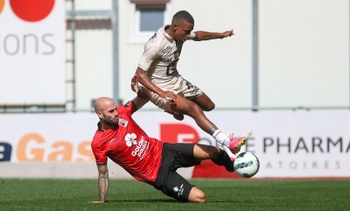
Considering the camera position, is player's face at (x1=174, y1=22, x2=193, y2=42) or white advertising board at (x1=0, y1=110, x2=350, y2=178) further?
white advertising board at (x1=0, y1=110, x2=350, y2=178)

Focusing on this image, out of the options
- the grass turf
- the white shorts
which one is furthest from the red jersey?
the white shorts

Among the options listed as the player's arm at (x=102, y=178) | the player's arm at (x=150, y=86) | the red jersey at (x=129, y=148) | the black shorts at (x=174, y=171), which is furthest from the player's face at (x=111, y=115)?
the player's arm at (x=150, y=86)

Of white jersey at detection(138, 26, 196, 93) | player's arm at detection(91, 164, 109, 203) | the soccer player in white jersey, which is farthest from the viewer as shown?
white jersey at detection(138, 26, 196, 93)

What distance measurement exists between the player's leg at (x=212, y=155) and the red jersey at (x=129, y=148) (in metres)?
0.48

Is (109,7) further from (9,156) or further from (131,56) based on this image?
(9,156)

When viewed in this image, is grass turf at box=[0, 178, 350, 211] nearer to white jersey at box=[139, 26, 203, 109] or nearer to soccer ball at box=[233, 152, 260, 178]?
soccer ball at box=[233, 152, 260, 178]

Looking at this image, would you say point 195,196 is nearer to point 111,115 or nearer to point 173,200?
point 173,200

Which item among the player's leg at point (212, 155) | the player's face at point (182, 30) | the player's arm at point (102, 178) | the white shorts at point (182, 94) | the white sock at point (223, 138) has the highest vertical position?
the player's face at point (182, 30)

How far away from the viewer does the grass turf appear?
13.1m

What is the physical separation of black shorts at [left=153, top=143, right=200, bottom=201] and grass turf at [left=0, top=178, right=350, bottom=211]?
0.17 meters

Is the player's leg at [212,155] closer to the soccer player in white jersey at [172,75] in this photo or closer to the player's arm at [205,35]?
the soccer player in white jersey at [172,75]

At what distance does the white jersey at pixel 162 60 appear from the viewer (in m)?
14.9

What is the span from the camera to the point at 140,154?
13648 millimetres

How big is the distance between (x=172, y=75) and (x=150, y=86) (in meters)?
0.83
